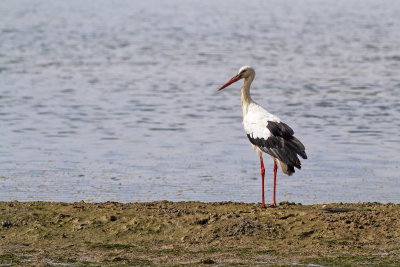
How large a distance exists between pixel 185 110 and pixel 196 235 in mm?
13427

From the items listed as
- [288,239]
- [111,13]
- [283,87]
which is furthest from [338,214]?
[111,13]

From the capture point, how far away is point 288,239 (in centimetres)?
1011

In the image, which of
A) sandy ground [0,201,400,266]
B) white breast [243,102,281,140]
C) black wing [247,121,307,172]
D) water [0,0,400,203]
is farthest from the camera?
water [0,0,400,203]

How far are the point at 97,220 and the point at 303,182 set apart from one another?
16.8 feet

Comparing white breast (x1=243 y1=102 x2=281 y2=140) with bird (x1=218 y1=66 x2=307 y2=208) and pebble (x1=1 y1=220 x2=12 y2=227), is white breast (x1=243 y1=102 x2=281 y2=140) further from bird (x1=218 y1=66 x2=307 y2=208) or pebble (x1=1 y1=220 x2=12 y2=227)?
pebble (x1=1 y1=220 x2=12 y2=227)

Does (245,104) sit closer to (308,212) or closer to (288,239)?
(308,212)

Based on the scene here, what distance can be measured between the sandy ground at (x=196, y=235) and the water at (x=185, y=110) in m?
2.33

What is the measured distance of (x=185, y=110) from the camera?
23.5 meters

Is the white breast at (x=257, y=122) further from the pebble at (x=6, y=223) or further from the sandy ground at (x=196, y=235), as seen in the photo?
the pebble at (x=6, y=223)

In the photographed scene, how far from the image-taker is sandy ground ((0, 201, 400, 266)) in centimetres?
931

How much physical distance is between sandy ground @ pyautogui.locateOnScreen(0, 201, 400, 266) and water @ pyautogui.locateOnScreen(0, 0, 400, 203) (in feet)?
7.63

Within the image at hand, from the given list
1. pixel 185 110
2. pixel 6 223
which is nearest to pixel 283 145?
pixel 6 223

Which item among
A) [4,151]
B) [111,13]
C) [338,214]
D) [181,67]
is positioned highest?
[338,214]

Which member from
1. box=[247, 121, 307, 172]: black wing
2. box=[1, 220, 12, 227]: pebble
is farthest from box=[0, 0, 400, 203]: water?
box=[1, 220, 12, 227]: pebble
